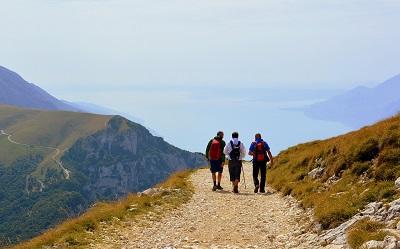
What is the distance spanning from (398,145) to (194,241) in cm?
869

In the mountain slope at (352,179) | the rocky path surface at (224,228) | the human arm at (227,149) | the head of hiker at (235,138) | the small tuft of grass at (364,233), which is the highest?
the head of hiker at (235,138)

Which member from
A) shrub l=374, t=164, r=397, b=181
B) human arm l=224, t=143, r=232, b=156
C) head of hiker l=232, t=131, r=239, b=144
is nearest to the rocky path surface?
shrub l=374, t=164, r=397, b=181

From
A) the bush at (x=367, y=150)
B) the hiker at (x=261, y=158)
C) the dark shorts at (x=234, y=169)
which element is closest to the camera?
the bush at (x=367, y=150)

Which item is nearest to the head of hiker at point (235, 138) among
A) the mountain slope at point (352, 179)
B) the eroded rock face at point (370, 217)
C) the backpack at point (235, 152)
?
the backpack at point (235, 152)

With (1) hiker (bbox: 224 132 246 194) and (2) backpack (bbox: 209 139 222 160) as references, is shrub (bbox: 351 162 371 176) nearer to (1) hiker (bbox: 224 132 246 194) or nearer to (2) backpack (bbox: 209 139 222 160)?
(1) hiker (bbox: 224 132 246 194)

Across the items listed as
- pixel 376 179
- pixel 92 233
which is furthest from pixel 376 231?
pixel 92 233

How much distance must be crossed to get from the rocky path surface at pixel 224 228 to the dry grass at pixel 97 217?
66cm

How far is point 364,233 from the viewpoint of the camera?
1176cm

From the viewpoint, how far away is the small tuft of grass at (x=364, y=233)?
1131 cm

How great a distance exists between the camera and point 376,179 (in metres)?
16.8

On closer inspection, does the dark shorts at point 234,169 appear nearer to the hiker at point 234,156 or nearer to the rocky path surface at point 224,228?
the hiker at point 234,156

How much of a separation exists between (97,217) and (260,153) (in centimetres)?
1080

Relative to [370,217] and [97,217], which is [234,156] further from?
[370,217]

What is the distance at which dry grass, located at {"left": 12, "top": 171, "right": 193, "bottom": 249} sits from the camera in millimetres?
15727
